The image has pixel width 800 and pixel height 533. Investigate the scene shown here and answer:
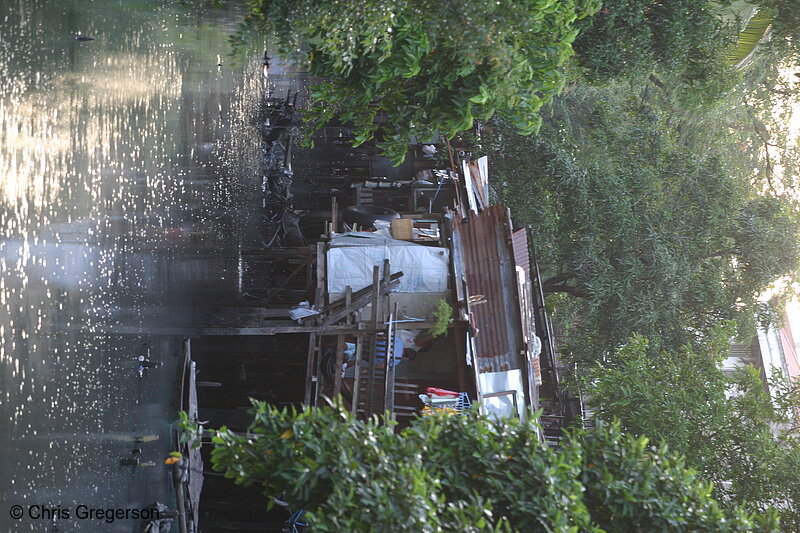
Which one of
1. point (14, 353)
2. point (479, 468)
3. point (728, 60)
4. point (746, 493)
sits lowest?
point (746, 493)

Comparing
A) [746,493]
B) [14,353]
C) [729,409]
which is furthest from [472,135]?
[14,353]

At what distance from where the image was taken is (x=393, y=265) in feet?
39.8

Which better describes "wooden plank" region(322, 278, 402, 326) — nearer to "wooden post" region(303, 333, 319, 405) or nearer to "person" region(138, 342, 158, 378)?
"wooden post" region(303, 333, 319, 405)

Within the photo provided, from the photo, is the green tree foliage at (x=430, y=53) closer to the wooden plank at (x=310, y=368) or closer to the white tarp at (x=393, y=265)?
the white tarp at (x=393, y=265)

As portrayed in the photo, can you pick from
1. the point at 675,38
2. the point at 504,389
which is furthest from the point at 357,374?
the point at 675,38

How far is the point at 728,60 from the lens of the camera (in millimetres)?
14359

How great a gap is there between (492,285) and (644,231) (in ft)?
26.8

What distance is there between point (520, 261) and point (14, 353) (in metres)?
9.83

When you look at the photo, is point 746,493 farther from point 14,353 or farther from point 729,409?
point 14,353

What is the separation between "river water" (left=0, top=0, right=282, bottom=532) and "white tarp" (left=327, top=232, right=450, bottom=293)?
2563mm

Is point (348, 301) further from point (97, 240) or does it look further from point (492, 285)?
point (97, 240)

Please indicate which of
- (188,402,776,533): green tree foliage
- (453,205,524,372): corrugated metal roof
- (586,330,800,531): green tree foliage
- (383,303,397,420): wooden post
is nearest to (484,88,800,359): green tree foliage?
(586,330,800,531): green tree foliage

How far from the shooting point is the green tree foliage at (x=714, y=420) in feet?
41.0

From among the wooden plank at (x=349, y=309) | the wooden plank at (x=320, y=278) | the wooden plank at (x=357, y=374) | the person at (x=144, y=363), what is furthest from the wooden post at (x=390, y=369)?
the person at (x=144, y=363)
